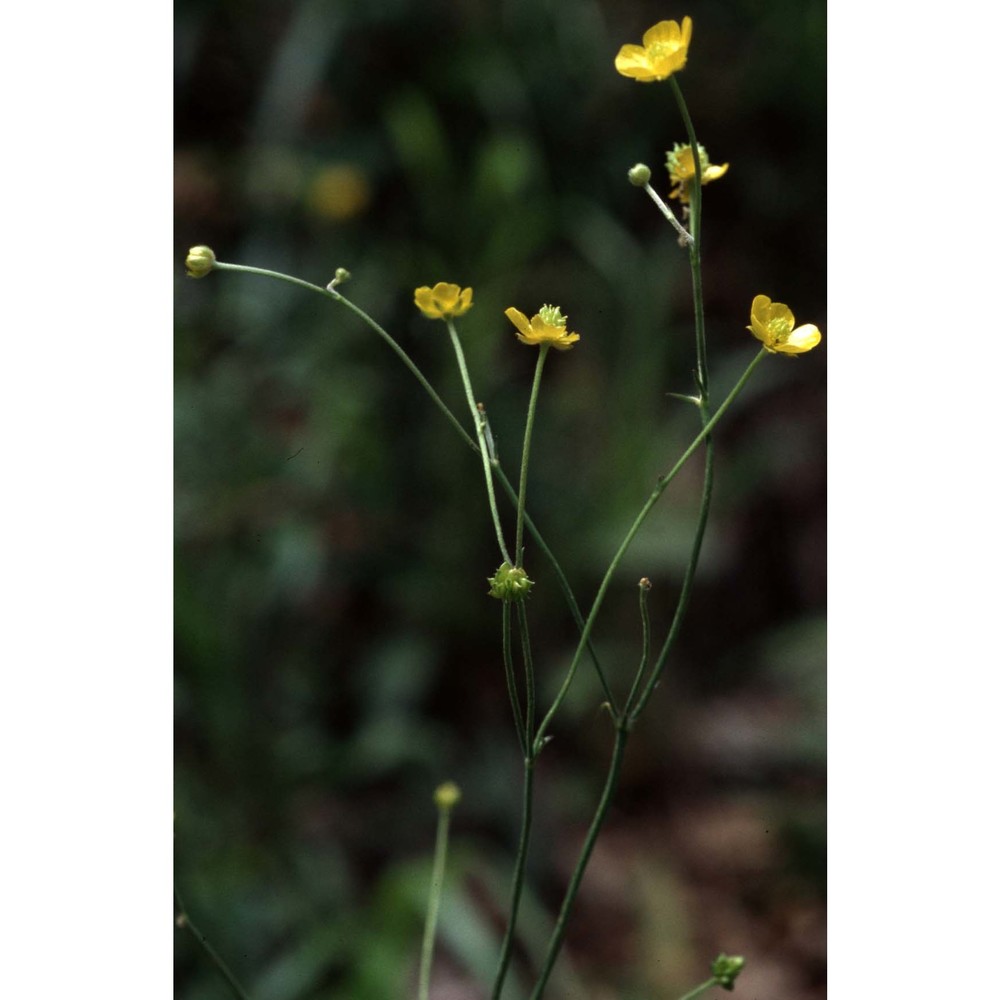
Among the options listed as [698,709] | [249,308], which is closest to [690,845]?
[698,709]

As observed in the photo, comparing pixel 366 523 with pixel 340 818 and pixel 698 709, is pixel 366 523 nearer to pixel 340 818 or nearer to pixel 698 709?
pixel 340 818

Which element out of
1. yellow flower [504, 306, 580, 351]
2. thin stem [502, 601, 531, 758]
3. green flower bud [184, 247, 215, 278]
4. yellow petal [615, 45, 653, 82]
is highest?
yellow petal [615, 45, 653, 82]

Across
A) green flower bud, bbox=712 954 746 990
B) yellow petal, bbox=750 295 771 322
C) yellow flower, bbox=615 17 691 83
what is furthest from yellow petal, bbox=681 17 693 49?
green flower bud, bbox=712 954 746 990

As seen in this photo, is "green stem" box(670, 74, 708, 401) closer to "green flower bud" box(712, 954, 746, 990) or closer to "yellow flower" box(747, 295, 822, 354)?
"yellow flower" box(747, 295, 822, 354)

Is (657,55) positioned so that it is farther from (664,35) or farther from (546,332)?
(546,332)

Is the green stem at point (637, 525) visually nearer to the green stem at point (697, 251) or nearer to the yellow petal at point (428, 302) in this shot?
the green stem at point (697, 251)

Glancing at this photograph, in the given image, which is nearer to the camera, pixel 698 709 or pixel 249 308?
pixel 249 308
